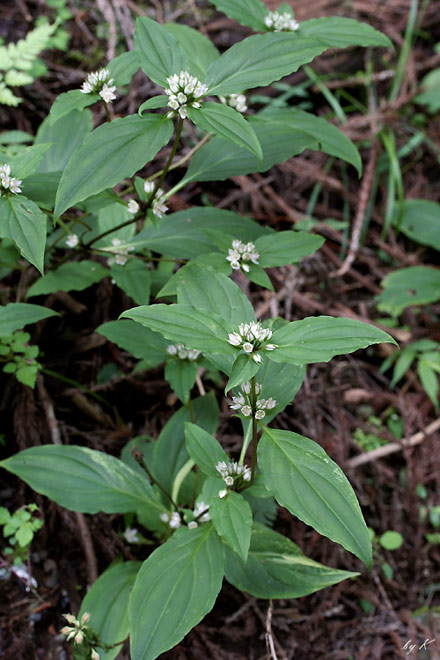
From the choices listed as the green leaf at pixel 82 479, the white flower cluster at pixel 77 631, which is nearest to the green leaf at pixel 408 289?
the green leaf at pixel 82 479

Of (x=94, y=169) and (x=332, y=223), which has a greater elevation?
(x=94, y=169)

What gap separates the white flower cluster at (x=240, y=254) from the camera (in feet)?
7.71

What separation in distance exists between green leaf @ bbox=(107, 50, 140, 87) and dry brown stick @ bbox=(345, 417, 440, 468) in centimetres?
230

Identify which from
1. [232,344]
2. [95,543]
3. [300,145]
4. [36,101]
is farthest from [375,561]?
[36,101]

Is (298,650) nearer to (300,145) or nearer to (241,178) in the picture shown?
(300,145)

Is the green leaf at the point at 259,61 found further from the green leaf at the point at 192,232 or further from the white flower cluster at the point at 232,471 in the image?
the white flower cluster at the point at 232,471

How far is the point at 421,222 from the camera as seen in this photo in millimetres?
4238

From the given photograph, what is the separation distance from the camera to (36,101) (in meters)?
3.73

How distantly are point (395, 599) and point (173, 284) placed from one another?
207 centimetres

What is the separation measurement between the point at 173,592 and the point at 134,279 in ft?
4.46

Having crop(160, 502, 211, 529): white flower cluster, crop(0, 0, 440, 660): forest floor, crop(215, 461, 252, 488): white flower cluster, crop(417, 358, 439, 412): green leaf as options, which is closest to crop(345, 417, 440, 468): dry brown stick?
crop(0, 0, 440, 660): forest floor

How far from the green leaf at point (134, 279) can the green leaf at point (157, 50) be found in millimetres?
903

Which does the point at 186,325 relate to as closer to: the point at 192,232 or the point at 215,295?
the point at 215,295

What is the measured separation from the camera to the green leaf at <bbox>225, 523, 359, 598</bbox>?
2199 millimetres
